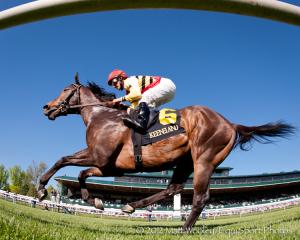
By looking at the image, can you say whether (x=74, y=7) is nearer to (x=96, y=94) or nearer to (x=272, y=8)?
(x=272, y=8)

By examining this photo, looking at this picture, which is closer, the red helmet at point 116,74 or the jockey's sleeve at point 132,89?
the jockey's sleeve at point 132,89

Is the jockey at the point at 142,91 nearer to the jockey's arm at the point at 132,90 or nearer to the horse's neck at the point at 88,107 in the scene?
the jockey's arm at the point at 132,90

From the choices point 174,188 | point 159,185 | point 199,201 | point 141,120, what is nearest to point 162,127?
point 141,120

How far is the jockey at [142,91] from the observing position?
692 cm

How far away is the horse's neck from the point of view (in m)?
7.82

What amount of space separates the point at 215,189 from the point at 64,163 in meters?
41.9

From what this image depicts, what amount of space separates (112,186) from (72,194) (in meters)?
8.42

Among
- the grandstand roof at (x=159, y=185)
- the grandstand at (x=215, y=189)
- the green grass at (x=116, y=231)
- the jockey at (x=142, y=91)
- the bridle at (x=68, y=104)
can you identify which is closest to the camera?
the green grass at (x=116, y=231)

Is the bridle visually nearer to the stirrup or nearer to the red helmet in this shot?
the red helmet

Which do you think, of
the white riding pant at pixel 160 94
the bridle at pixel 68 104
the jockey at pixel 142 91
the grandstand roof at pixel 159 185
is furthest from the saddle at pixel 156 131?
the grandstand roof at pixel 159 185

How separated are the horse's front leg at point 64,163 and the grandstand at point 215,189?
38509 millimetres

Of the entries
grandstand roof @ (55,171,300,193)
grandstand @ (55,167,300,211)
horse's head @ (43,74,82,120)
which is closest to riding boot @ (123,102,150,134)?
horse's head @ (43,74,82,120)

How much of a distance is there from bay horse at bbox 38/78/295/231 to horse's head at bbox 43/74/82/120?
901 millimetres

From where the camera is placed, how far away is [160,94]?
745 cm
